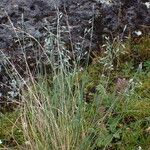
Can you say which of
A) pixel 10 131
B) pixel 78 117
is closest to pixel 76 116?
pixel 78 117

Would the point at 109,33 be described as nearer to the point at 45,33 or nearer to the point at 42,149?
the point at 45,33

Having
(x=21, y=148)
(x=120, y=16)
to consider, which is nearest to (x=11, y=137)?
(x=21, y=148)

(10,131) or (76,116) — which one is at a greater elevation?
(76,116)

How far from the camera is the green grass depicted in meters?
3.81

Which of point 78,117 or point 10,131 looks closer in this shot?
point 78,117

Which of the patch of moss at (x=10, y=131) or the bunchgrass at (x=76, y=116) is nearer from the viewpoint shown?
the bunchgrass at (x=76, y=116)

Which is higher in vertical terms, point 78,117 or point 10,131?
point 78,117

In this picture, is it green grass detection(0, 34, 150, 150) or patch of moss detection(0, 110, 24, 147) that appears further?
patch of moss detection(0, 110, 24, 147)

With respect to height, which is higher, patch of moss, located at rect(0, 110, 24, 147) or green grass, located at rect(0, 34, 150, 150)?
green grass, located at rect(0, 34, 150, 150)

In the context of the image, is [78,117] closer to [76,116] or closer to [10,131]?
[76,116]

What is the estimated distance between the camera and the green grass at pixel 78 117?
12.5 feet

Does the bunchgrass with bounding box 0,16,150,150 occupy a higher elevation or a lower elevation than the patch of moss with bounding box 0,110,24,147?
higher

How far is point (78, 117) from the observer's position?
153 inches

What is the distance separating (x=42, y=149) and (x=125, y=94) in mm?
779
